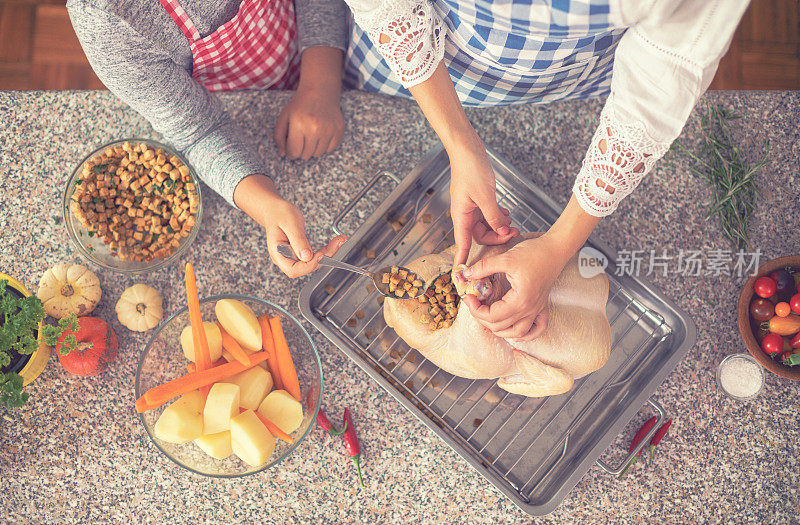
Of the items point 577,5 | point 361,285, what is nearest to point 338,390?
point 361,285

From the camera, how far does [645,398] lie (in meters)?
1.06

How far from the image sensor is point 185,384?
3.33ft

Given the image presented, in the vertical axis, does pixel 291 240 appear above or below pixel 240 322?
above

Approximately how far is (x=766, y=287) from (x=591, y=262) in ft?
1.15

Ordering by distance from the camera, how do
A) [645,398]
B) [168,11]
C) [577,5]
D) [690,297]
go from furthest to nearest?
[690,297] < [645,398] < [168,11] < [577,5]

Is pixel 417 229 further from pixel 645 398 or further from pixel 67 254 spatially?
pixel 67 254

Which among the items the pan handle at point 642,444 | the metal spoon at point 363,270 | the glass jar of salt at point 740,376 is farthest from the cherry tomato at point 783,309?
the metal spoon at point 363,270

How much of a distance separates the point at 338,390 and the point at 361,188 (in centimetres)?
41

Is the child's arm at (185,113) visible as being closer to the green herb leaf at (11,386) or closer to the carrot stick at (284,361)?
the carrot stick at (284,361)

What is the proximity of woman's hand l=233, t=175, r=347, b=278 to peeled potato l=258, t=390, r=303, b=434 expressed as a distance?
23 cm

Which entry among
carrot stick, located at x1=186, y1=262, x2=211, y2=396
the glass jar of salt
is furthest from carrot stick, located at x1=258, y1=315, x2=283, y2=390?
the glass jar of salt

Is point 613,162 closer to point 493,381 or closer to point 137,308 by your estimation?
point 493,381

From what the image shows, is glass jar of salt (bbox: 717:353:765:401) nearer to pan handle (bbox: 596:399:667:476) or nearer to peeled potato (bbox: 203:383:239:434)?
pan handle (bbox: 596:399:667:476)

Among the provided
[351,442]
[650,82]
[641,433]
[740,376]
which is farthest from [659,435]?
[650,82]
